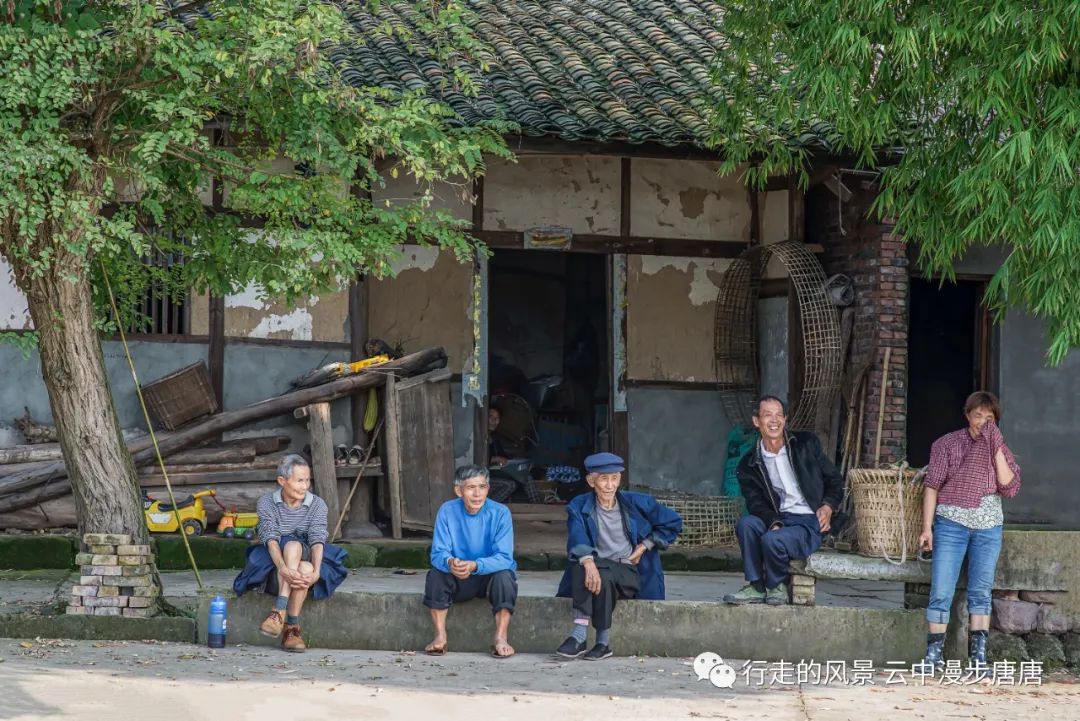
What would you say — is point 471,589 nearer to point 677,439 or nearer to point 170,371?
point 170,371

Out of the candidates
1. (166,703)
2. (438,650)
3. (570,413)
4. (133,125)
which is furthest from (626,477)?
(166,703)

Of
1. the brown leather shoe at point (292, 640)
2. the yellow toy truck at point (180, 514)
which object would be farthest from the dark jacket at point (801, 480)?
the yellow toy truck at point (180, 514)

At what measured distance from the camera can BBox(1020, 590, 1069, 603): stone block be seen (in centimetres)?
820

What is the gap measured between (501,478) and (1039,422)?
5.07 metres

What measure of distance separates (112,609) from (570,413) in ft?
26.3

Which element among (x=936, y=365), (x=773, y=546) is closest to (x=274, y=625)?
(x=773, y=546)

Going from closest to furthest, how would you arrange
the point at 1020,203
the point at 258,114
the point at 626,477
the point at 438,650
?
the point at 1020,203 < the point at 438,650 < the point at 258,114 < the point at 626,477

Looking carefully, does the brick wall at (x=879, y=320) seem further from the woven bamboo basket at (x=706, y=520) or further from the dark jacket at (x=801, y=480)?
the dark jacket at (x=801, y=480)

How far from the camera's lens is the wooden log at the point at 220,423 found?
1095 centimetres

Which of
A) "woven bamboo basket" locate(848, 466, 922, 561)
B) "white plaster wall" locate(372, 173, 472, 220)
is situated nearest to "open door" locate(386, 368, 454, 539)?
"white plaster wall" locate(372, 173, 472, 220)

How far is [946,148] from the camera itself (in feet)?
27.6

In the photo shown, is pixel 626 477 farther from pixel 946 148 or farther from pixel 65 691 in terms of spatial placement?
pixel 65 691

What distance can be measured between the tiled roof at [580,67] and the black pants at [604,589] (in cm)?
357

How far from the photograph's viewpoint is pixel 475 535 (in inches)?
323
